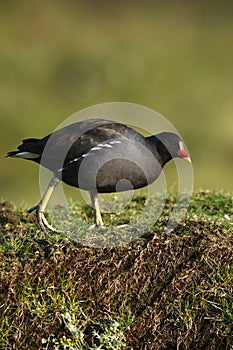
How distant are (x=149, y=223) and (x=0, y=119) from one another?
1500 centimetres

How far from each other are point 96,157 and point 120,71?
1860 cm

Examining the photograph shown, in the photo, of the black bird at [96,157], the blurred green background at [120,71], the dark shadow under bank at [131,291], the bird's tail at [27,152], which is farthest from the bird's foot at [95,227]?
the blurred green background at [120,71]

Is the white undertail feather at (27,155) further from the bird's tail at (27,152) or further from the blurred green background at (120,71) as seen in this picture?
the blurred green background at (120,71)

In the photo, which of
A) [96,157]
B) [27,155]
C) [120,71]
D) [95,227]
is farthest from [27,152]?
[120,71]

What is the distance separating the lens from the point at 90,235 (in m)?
7.07

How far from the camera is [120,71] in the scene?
1005 inches

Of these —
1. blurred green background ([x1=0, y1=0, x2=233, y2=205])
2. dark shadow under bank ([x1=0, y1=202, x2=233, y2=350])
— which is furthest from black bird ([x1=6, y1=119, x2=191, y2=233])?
blurred green background ([x1=0, y1=0, x2=233, y2=205])

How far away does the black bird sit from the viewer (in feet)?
23.9

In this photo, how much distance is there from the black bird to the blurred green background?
10.3 m

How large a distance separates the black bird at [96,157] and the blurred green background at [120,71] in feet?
33.9

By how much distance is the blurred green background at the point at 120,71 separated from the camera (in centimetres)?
2125

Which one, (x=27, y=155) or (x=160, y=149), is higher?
(x=27, y=155)

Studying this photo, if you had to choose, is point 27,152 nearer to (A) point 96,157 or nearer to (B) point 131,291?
(A) point 96,157

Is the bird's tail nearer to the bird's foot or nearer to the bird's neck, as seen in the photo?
the bird's foot
